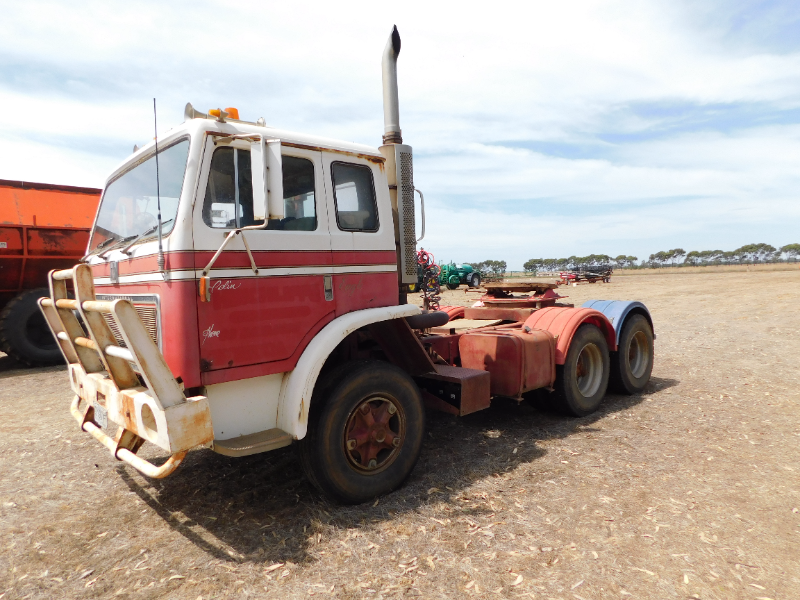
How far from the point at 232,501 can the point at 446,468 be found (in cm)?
178

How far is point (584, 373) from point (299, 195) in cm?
425

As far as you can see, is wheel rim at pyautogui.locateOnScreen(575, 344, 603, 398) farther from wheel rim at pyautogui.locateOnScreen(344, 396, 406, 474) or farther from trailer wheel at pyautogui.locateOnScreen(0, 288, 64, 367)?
trailer wheel at pyautogui.locateOnScreen(0, 288, 64, 367)

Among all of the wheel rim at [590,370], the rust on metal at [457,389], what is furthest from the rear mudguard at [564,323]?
the rust on metal at [457,389]

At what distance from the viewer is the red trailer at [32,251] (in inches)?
363

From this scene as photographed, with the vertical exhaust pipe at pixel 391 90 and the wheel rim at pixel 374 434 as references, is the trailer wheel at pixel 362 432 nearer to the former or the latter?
the wheel rim at pixel 374 434

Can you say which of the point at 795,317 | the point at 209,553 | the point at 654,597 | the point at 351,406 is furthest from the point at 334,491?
the point at 795,317

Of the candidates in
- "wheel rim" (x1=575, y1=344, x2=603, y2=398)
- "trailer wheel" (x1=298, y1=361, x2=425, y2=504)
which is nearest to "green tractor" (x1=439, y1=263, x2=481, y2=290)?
"wheel rim" (x1=575, y1=344, x2=603, y2=398)

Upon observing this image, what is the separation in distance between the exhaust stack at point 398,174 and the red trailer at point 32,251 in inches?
289

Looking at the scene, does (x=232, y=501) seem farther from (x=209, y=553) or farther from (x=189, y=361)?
(x=189, y=361)

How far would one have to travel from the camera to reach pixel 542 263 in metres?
112

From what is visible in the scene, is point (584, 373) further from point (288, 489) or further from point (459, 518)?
point (288, 489)

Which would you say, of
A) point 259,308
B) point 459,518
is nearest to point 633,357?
point 459,518

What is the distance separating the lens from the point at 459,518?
3602 millimetres

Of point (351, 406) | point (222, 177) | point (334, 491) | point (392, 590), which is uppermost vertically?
point (222, 177)
